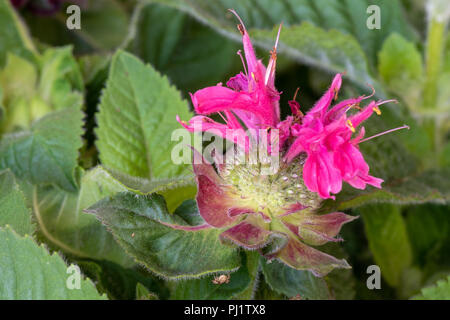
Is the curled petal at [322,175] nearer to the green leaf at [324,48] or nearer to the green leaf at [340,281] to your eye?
the green leaf at [340,281]

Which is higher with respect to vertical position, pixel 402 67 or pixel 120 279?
pixel 402 67

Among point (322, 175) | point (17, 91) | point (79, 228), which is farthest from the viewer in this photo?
point (17, 91)

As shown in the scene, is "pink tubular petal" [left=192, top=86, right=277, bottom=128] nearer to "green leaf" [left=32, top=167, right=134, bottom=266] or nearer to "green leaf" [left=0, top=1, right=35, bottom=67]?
"green leaf" [left=32, top=167, right=134, bottom=266]

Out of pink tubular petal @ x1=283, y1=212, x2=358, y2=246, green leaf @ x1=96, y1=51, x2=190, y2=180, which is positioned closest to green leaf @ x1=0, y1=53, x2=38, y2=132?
green leaf @ x1=96, y1=51, x2=190, y2=180

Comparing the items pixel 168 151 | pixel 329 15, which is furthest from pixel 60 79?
pixel 329 15

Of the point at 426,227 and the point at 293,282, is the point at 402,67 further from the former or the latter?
the point at 293,282
